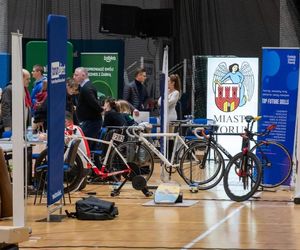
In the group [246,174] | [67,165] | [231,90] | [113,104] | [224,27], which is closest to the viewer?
[67,165]

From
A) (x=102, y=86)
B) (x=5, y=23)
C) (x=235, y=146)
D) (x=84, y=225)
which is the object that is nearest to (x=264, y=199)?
(x=84, y=225)

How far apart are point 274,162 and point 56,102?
4107mm

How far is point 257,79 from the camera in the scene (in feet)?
54.6

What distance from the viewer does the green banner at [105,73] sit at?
1722cm

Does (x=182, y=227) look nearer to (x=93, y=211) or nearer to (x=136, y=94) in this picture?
(x=93, y=211)

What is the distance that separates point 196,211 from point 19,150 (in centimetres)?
313

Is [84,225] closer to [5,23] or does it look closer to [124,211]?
[124,211]

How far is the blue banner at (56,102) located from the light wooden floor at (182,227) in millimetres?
466

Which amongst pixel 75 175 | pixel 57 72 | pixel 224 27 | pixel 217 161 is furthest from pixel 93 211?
pixel 224 27

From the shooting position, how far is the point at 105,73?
681 inches

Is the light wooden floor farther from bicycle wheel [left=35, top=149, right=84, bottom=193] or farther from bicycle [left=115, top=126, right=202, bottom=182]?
bicycle [left=115, top=126, right=202, bottom=182]

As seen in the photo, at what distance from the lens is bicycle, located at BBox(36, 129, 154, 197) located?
11616 millimetres

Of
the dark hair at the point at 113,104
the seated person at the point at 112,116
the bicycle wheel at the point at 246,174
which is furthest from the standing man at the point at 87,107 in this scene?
the bicycle wheel at the point at 246,174

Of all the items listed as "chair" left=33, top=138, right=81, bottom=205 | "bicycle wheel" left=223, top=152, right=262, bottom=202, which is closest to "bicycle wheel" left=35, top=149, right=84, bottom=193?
"chair" left=33, top=138, right=81, bottom=205
